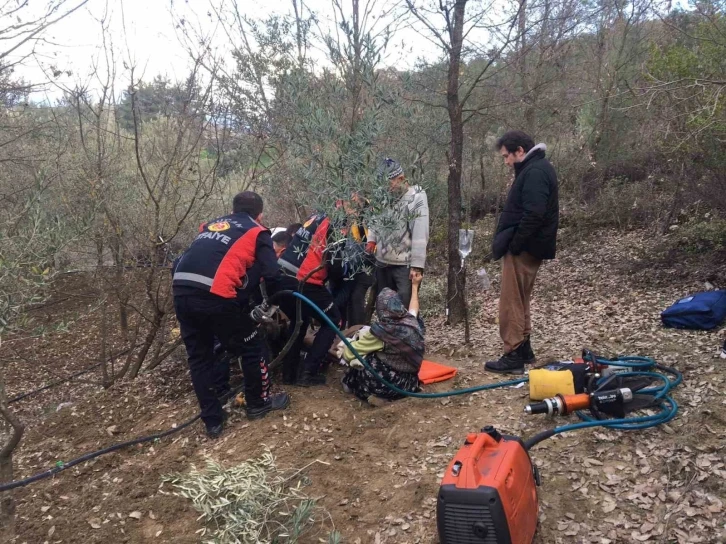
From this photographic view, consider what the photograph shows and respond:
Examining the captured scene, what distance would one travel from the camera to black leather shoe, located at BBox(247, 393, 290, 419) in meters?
4.07

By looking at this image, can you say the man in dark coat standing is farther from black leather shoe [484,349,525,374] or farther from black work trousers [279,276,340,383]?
black work trousers [279,276,340,383]

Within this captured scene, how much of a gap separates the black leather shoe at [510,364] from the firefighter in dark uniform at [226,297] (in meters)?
1.74

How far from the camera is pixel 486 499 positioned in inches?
87.0

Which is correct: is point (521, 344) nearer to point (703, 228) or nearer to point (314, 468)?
point (314, 468)

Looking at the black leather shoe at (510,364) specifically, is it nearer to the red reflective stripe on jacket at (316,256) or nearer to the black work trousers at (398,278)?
the black work trousers at (398,278)

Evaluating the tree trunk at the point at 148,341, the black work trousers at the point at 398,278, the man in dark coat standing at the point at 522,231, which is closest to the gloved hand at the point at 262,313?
the black work trousers at the point at 398,278

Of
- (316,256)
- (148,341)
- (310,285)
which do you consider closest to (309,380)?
(310,285)

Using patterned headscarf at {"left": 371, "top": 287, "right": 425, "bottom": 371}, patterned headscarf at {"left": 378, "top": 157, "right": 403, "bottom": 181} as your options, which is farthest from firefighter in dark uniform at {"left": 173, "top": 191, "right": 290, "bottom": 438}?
patterned headscarf at {"left": 378, "top": 157, "right": 403, "bottom": 181}

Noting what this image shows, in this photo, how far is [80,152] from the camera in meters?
6.14

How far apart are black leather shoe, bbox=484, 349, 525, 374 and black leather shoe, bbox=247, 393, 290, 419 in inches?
67.2

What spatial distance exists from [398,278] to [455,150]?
55.3 inches

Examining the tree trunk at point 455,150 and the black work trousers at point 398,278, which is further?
the tree trunk at point 455,150

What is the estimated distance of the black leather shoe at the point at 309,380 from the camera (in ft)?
14.9

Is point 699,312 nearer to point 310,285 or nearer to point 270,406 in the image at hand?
point 310,285
